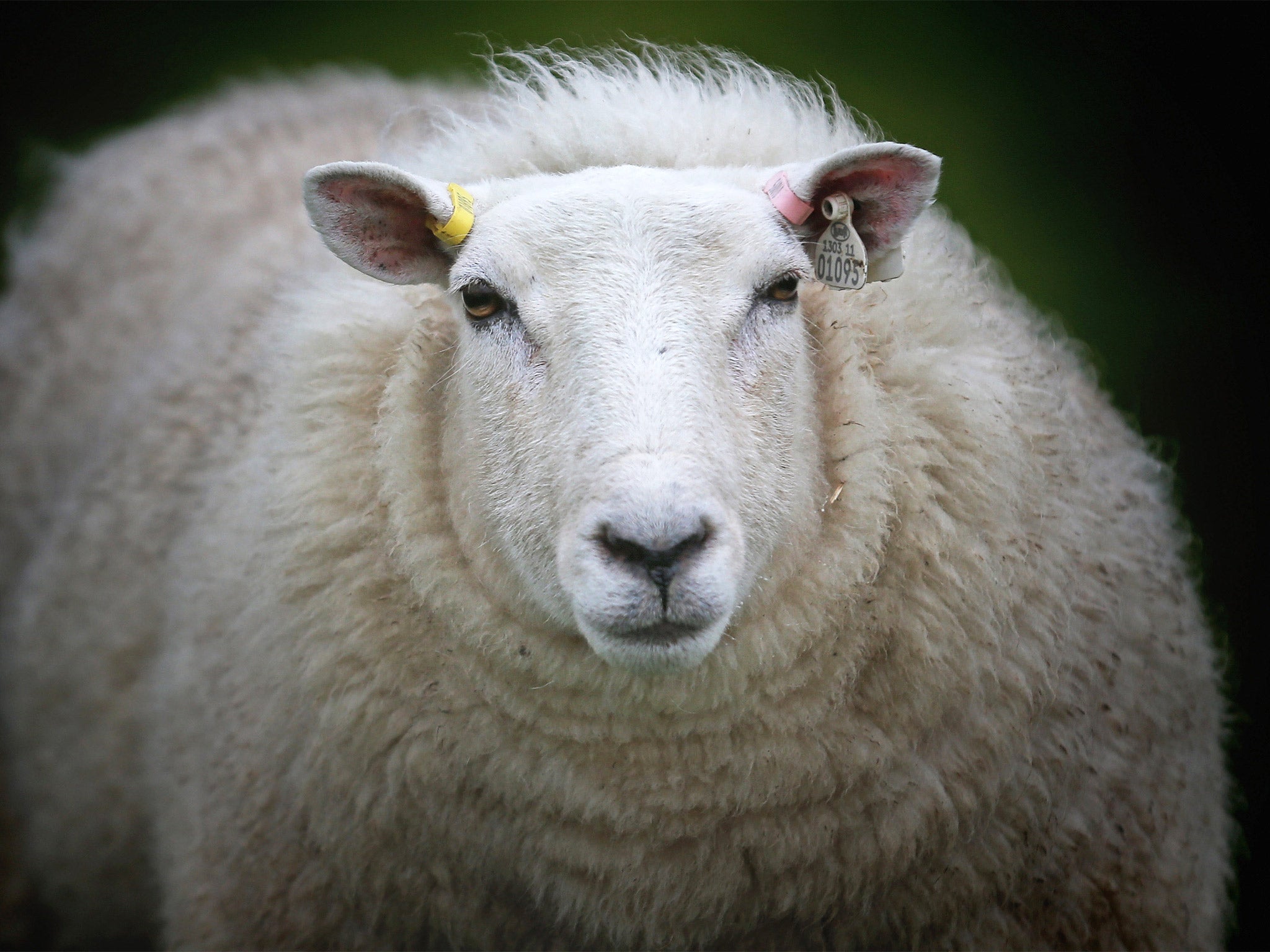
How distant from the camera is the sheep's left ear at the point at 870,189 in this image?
201 centimetres

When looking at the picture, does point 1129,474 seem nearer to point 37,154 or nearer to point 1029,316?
point 1029,316

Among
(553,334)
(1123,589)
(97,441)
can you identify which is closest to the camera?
(553,334)

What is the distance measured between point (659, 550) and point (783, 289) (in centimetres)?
70

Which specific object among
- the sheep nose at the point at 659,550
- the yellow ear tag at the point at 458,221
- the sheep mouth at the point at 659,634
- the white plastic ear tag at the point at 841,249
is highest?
the white plastic ear tag at the point at 841,249

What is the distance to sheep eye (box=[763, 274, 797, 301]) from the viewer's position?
6.72 ft

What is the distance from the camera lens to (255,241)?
3697 mm

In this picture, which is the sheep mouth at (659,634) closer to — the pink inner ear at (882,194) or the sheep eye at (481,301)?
the sheep eye at (481,301)

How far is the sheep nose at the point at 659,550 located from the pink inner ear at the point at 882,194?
0.84 m

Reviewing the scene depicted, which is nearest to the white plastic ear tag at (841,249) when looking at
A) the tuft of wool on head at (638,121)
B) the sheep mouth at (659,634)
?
the tuft of wool on head at (638,121)

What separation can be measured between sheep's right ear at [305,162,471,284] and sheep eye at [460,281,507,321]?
0.40 feet

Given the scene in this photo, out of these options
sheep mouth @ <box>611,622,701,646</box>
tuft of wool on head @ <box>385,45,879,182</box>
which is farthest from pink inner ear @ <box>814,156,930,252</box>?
sheep mouth @ <box>611,622,701,646</box>

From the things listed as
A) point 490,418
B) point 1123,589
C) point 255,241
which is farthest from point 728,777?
point 255,241

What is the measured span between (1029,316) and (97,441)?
309 cm

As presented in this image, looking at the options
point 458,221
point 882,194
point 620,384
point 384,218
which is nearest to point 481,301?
point 458,221
